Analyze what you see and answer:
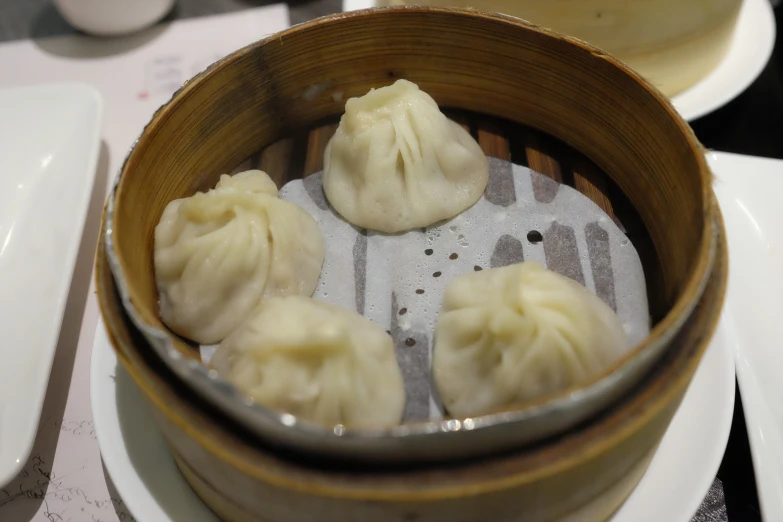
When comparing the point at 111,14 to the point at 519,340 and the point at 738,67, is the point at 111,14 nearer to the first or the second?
the point at 519,340

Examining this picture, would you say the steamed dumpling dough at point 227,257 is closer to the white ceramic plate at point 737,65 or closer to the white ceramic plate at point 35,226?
the white ceramic plate at point 35,226

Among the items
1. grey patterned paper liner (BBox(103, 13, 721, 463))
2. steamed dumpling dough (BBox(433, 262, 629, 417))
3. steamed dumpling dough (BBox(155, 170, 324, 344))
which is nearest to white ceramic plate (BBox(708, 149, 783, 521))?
steamed dumpling dough (BBox(433, 262, 629, 417))

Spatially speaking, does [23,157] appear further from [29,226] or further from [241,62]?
[241,62]

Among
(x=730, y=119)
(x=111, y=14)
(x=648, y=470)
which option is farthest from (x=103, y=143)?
(x=730, y=119)

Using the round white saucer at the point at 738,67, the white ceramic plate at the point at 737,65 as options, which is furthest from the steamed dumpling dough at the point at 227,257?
the round white saucer at the point at 738,67

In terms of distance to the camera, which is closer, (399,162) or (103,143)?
(399,162)
